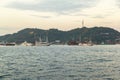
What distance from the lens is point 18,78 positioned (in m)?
46.0

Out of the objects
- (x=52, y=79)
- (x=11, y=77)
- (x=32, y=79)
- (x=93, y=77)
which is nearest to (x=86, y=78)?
(x=93, y=77)

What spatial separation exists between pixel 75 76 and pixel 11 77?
9.61 metres

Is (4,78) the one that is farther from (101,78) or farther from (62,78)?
(101,78)

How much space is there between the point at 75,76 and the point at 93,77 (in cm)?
290

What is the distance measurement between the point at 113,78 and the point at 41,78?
1033cm

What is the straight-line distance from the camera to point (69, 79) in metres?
44.3

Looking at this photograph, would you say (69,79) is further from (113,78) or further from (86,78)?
(113,78)

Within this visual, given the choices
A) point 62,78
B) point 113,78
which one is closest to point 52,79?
point 62,78

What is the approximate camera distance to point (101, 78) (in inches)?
1775

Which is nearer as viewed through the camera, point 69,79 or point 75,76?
point 69,79

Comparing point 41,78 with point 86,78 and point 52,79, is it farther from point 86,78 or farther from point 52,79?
point 86,78

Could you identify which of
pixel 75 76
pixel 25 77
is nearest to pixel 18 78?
pixel 25 77

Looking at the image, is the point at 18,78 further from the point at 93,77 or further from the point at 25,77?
the point at 93,77

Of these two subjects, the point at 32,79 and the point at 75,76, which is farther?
the point at 75,76
